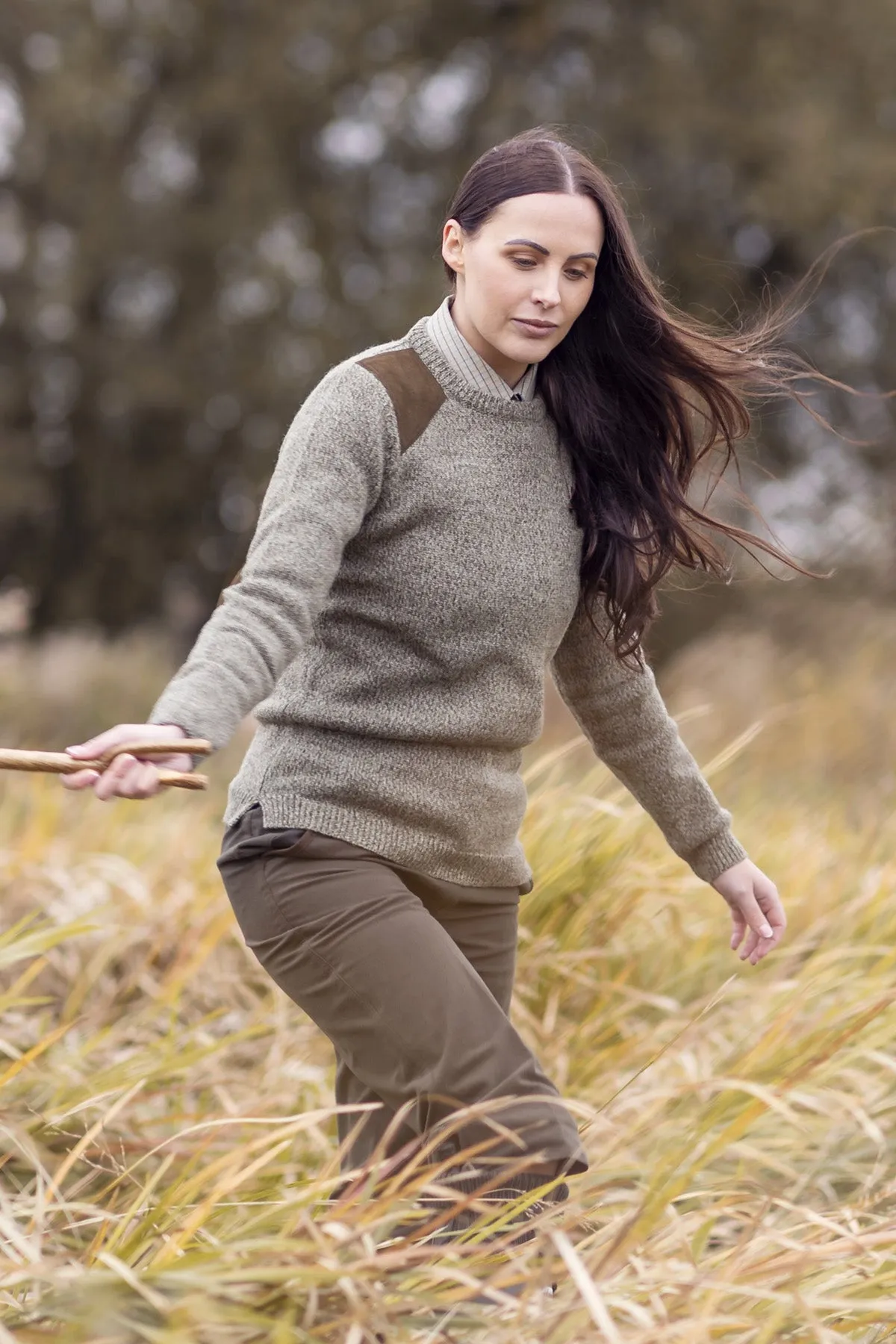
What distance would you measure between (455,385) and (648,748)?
67cm

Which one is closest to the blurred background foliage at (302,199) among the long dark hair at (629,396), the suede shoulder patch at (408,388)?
the long dark hair at (629,396)

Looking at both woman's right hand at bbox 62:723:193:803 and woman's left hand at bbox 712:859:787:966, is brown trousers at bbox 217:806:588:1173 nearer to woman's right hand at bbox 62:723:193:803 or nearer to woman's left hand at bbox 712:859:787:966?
woman's right hand at bbox 62:723:193:803

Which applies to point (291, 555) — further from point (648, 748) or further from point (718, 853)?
point (718, 853)

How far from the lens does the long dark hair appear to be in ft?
7.63

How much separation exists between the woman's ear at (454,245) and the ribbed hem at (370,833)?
2.60 ft

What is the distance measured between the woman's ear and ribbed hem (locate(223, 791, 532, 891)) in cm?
79

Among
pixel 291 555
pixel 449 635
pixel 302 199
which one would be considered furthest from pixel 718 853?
pixel 302 199

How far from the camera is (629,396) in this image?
8.35 ft

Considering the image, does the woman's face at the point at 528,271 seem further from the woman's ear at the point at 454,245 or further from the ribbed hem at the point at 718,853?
the ribbed hem at the point at 718,853

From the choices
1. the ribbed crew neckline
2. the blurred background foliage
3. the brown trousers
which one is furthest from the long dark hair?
the blurred background foliage

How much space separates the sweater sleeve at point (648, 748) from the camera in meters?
2.54

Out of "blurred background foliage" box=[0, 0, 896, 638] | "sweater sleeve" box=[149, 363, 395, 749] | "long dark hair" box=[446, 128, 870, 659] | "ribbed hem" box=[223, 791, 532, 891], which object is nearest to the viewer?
"sweater sleeve" box=[149, 363, 395, 749]

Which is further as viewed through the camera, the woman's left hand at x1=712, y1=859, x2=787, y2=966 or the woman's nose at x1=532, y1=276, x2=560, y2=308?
the woman's left hand at x1=712, y1=859, x2=787, y2=966

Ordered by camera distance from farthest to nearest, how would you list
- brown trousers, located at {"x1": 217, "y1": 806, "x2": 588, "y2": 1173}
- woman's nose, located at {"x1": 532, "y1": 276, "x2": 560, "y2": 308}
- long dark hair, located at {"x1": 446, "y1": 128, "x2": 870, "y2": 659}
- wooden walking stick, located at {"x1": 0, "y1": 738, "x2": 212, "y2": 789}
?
long dark hair, located at {"x1": 446, "y1": 128, "x2": 870, "y2": 659}
woman's nose, located at {"x1": 532, "y1": 276, "x2": 560, "y2": 308}
brown trousers, located at {"x1": 217, "y1": 806, "x2": 588, "y2": 1173}
wooden walking stick, located at {"x1": 0, "y1": 738, "x2": 212, "y2": 789}
